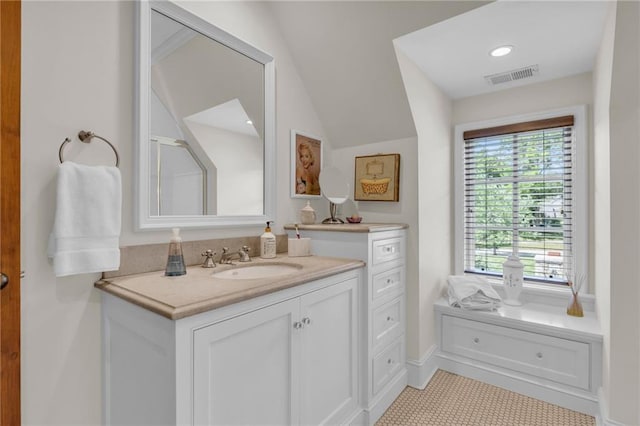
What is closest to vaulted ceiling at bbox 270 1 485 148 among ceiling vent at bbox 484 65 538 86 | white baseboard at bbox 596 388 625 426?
ceiling vent at bbox 484 65 538 86

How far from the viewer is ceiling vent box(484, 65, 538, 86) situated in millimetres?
2351

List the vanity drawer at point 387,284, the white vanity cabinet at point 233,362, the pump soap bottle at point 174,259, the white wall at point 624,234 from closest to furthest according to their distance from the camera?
the white vanity cabinet at point 233,362 → the pump soap bottle at point 174,259 → the white wall at point 624,234 → the vanity drawer at point 387,284

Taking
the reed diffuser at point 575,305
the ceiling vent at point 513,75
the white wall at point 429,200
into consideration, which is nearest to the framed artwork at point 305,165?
the white wall at point 429,200

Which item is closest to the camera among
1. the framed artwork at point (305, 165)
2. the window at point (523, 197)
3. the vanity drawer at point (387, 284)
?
the vanity drawer at point (387, 284)

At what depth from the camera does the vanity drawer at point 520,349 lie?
2008mm

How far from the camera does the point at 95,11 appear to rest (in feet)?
4.20

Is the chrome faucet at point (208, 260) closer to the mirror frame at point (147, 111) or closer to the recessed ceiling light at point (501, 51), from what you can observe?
the mirror frame at point (147, 111)

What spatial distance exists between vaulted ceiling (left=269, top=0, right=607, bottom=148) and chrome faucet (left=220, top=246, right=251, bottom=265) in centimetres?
128

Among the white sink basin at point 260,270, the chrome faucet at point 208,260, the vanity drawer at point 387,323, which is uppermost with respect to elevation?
the chrome faucet at point 208,260

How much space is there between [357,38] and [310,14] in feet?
1.12

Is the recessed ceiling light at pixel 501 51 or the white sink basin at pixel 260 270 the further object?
the recessed ceiling light at pixel 501 51

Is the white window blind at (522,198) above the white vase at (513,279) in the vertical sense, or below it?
above

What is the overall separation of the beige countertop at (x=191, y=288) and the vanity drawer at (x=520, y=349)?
152 centimetres

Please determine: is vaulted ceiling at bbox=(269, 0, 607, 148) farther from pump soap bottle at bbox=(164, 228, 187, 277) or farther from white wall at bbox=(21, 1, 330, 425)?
pump soap bottle at bbox=(164, 228, 187, 277)
